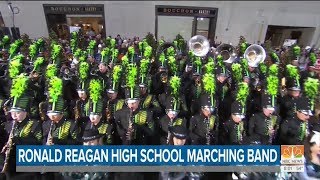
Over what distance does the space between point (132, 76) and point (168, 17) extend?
39.0ft

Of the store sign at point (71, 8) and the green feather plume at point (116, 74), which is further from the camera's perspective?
the store sign at point (71, 8)

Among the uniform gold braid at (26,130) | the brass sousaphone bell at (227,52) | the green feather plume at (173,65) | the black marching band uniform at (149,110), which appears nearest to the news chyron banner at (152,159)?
the black marching band uniform at (149,110)

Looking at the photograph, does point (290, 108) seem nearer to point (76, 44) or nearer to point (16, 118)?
point (16, 118)

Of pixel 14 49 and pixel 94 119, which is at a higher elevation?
pixel 14 49

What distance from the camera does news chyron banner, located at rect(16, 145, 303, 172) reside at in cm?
423

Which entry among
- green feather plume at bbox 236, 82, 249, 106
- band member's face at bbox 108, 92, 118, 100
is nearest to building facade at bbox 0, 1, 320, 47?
band member's face at bbox 108, 92, 118, 100

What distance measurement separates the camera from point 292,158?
428 cm

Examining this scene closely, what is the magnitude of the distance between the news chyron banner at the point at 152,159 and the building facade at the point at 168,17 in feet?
43.0

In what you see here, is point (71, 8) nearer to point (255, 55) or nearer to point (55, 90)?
point (255, 55)

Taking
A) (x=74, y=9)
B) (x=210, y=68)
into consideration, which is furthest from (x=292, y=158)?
(x=74, y=9)

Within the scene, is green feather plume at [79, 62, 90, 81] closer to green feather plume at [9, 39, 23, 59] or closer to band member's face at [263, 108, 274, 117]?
green feather plume at [9, 39, 23, 59]

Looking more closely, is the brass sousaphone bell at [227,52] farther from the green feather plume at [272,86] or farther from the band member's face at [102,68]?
the band member's face at [102,68]

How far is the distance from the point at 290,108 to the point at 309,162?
2.21 meters

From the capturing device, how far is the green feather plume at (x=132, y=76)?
5555 millimetres
